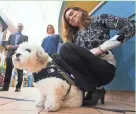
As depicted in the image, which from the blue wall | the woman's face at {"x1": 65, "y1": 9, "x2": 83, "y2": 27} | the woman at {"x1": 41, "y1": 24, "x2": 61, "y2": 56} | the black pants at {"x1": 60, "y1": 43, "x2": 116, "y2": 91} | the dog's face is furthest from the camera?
the woman at {"x1": 41, "y1": 24, "x2": 61, "y2": 56}

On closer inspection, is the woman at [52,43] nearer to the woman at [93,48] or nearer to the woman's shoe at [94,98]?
the woman at [93,48]

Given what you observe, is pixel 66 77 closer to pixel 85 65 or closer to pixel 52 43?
pixel 85 65

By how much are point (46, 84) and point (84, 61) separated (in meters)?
0.30

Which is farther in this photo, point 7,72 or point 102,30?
point 7,72

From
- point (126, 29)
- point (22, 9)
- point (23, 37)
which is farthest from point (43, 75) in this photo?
point (22, 9)

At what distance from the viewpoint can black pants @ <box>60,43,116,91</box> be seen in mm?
1354

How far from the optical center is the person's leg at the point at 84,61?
1.36 metres

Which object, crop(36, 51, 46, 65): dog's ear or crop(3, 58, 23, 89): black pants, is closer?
crop(36, 51, 46, 65): dog's ear

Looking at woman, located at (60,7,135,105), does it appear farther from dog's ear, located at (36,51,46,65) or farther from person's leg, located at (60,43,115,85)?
dog's ear, located at (36,51,46,65)

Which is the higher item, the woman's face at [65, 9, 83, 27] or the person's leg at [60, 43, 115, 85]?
the woman's face at [65, 9, 83, 27]

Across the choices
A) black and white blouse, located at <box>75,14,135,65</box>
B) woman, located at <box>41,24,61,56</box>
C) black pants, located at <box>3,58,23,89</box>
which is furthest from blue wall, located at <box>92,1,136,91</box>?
black pants, located at <box>3,58,23,89</box>

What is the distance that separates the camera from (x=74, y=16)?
1523mm

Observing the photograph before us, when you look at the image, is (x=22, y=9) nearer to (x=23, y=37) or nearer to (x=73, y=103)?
(x=23, y=37)

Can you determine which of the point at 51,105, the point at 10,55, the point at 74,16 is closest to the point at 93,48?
the point at 74,16
